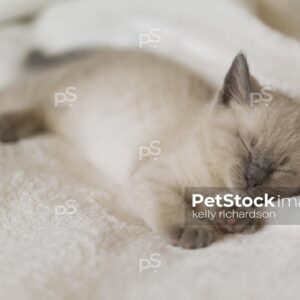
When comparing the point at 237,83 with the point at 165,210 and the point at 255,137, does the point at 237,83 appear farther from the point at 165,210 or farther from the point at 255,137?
the point at 165,210

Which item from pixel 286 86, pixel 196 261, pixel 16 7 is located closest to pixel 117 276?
pixel 196 261

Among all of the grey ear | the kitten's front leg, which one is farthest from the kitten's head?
the kitten's front leg

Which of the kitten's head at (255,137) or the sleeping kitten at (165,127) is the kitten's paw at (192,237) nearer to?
the sleeping kitten at (165,127)

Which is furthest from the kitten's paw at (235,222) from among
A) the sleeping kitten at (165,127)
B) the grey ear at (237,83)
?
the grey ear at (237,83)

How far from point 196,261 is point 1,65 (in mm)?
1337

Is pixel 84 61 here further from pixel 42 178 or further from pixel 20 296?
pixel 20 296

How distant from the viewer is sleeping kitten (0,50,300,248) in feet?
4.27

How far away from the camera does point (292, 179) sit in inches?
52.1

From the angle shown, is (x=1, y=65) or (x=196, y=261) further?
(x=1, y=65)

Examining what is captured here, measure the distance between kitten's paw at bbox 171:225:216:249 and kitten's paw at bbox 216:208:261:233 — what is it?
0.05 meters

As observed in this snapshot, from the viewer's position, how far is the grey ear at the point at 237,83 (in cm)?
134

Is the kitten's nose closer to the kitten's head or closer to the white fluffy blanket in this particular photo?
the kitten's head

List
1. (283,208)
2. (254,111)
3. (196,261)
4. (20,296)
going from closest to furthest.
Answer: (20,296) < (196,261) < (283,208) < (254,111)

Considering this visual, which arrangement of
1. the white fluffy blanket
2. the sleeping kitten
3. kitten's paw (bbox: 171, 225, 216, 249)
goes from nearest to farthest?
1. the white fluffy blanket
2. kitten's paw (bbox: 171, 225, 216, 249)
3. the sleeping kitten
